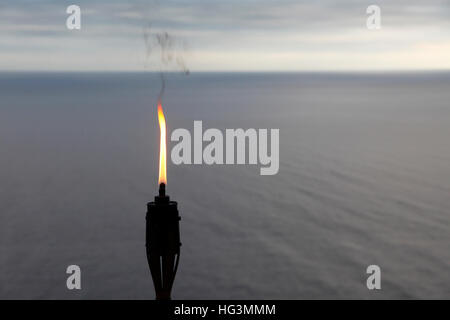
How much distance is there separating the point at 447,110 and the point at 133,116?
65.7m

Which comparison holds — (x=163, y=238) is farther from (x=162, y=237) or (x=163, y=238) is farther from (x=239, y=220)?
(x=239, y=220)

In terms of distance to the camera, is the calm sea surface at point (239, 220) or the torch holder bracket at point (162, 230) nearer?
the torch holder bracket at point (162, 230)

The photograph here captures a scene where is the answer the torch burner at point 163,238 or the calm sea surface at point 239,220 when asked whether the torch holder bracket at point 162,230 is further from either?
the calm sea surface at point 239,220

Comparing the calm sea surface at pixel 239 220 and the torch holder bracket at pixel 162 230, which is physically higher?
the calm sea surface at pixel 239 220

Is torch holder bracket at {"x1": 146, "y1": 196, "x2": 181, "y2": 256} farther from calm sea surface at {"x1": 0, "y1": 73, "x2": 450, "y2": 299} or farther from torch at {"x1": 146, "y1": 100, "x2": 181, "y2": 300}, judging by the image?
calm sea surface at {"x1": 0, "y1": 73, "x2": 450, "y2": 299}

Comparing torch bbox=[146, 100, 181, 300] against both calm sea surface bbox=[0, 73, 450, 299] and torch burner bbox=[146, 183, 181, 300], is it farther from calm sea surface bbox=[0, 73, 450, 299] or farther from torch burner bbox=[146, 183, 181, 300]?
calm sea surface bbox=[0, 73, 450, 299]

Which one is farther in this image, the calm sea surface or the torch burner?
the calm sea surface

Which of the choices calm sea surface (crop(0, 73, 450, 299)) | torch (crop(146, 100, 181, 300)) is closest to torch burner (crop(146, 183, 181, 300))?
torch (crop(146, 100, 181, 300))

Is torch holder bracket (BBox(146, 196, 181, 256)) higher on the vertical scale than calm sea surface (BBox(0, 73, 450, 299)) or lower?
lower

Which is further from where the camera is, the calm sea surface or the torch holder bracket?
the calm sea surface

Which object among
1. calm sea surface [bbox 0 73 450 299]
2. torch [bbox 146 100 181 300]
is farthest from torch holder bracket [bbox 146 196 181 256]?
calm sea surface [bbox 0 73 450 299]

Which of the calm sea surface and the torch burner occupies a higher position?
the calm sea surface

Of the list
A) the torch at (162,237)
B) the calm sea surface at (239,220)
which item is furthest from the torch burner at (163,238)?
the calm sea surface at (239,220)
